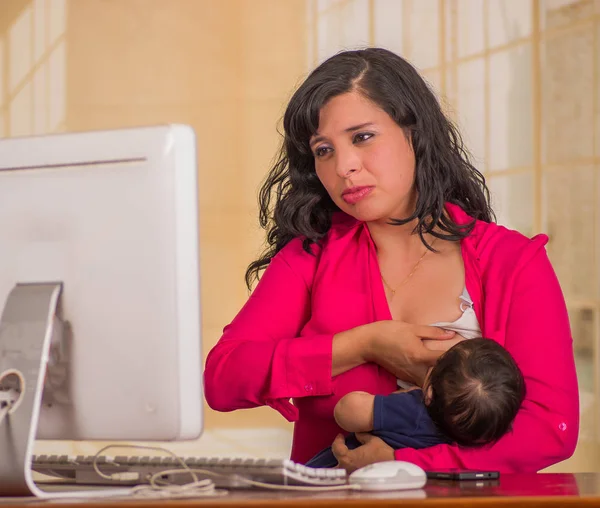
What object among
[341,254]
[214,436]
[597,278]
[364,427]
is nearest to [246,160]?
[214,436]

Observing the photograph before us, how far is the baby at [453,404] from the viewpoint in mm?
1548

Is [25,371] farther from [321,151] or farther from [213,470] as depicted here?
[321,151]

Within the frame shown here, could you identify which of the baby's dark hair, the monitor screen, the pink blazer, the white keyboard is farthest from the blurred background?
the monitor screen

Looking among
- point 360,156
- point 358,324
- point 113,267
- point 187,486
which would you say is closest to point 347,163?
point 360,156

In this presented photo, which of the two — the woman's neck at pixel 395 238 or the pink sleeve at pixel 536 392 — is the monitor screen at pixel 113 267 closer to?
the pink sleeve at pixel 536 392

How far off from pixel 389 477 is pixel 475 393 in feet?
1.59

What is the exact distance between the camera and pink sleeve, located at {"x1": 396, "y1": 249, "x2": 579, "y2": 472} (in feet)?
5.03

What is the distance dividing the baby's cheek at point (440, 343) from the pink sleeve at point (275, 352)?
0.59 ft

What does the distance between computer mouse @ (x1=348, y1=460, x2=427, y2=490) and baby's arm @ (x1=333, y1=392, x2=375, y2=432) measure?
0.47 meters

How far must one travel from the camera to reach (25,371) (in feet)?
3.68

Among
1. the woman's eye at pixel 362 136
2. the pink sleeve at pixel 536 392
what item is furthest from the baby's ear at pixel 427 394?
the woman's eye at pixel 362 136

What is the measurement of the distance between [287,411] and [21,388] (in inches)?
28.0

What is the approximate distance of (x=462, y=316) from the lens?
1755 millimetres

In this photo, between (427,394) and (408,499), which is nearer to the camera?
(408,499)
